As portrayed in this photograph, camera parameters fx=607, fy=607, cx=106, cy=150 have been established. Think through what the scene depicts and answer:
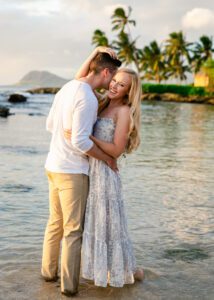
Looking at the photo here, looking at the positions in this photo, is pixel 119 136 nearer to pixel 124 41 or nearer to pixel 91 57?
pixel 91 57

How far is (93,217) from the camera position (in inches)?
174

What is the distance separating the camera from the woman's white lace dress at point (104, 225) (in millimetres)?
4402

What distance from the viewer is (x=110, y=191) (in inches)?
175

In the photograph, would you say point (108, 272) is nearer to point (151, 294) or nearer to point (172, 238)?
point (151, 294)

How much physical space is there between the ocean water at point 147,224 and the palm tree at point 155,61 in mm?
80868

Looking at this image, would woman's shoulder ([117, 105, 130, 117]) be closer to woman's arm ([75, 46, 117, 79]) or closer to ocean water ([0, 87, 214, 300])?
woman's arm ([75, 46, 117, 79])

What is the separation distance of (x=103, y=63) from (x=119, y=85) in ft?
0.80

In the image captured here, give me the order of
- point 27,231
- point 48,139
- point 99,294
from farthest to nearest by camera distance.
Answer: point 48,139 → point 27,231 → point 99,294

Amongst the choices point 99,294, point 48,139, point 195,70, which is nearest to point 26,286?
point 99,294

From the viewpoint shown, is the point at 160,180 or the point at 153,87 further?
the point at 153,87

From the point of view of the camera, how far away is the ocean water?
187 inches

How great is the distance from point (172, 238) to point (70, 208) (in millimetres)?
2293

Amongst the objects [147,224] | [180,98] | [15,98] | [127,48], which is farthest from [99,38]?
[147,224]

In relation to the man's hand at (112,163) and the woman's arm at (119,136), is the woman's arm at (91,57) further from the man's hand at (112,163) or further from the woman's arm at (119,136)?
the man's hand at (112,163)
